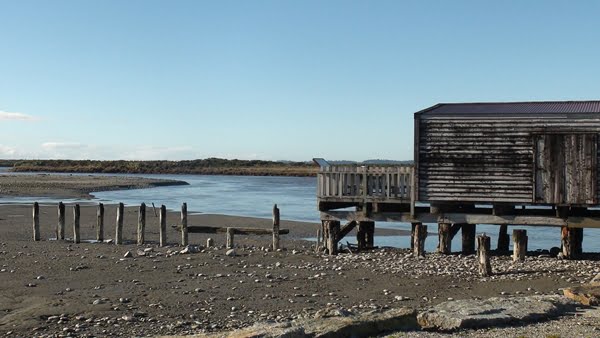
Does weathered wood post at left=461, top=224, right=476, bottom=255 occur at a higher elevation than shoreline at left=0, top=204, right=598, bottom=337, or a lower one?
higher

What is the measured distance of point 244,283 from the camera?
58.1 ft

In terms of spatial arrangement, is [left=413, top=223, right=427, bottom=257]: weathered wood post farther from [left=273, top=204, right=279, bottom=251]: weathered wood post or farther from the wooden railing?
[left=273, top=204, right=279, bottom=251]: weathered wood post

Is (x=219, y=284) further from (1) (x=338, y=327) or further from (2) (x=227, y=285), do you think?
(1) (x=338, y=327)

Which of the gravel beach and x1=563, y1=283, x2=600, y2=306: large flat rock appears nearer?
the gravel beach

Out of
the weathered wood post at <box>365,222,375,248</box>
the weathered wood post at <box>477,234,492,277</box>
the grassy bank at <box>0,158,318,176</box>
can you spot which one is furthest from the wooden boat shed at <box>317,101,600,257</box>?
the grassy bank at <box>0,158,318,176</box>

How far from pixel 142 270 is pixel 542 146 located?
12090mm

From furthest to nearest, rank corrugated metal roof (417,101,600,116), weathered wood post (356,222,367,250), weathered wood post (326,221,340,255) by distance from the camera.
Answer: weathered wood post (356,222,367,250) → weathered wood post (326,221,340,255) → corrugated metal roof (417,101,600,116)

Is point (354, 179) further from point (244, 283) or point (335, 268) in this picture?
point (244, 283)

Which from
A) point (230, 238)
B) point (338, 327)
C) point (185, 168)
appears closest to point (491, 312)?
point (338, 327)

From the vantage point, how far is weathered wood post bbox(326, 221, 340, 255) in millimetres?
23234

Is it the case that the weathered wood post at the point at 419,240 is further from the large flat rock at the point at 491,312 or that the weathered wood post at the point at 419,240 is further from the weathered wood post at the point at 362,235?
the large flat rock at the point at 491,312

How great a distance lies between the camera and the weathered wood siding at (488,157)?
68.1 feet

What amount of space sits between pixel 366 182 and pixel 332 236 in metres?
2.17

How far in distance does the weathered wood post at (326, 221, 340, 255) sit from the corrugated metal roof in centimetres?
477
